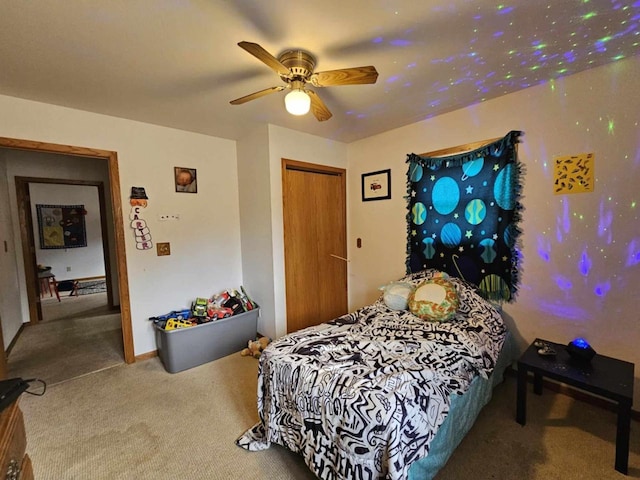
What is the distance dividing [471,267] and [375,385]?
1689 millimetres

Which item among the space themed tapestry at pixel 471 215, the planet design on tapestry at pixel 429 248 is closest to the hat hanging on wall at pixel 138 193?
the space themed tapestry at pixel 471 215

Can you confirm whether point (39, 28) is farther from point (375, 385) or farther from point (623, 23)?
point (623, 23)

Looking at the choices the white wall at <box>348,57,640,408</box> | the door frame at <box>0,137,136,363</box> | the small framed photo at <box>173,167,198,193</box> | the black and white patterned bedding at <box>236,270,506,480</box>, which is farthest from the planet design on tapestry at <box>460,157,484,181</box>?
the door frame at <box>0,137,136,363</box>

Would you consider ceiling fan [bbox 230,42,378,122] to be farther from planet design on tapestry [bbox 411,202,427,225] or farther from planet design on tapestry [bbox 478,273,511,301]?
planet design on tapestry [bbox 478,273,511,301]

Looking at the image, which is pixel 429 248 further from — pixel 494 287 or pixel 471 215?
pixel 494 287

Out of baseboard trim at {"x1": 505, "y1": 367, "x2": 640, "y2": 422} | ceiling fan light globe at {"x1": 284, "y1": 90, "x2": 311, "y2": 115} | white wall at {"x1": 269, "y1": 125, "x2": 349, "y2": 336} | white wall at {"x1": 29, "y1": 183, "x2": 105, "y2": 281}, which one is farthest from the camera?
white wall at {"x1": 29, "y1": 183, "x2": 105, "y2": 281}

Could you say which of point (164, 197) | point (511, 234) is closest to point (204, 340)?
point (164, 197)

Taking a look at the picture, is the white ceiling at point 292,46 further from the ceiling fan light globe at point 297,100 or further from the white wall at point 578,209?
the ceiling fan light globe at point 297,100

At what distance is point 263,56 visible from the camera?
1.38m

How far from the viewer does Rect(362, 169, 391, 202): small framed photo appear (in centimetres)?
314

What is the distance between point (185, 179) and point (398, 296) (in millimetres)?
2524

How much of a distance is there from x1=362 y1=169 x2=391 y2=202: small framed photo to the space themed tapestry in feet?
0.93

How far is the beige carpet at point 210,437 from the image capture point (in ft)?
4.94

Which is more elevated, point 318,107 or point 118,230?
point 318,107
